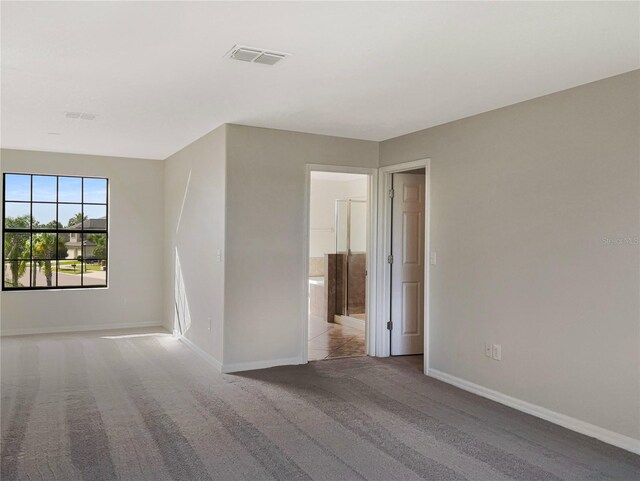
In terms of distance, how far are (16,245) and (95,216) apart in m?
1.05

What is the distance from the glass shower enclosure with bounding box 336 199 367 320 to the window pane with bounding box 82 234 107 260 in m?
3.42

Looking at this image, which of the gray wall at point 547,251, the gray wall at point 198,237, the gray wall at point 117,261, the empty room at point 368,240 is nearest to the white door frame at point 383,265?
the empty room at point 368,240

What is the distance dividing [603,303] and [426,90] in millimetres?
1899

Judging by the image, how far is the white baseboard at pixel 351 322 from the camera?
764 cm

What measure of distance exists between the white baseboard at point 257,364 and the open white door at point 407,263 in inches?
46.1

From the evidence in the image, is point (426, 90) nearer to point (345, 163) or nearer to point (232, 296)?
point (345, 163)

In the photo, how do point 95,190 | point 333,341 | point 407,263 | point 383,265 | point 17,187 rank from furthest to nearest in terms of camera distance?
point 95,190
point 17,187
point 333,341
point 407,263
point 383,265

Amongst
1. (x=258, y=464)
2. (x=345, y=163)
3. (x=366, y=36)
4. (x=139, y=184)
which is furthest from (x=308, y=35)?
(x=139, y=184)

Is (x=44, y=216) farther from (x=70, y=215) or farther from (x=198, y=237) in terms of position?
(x=198, y=237)

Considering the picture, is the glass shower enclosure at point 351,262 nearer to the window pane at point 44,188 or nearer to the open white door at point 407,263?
the open white door at point 407,263

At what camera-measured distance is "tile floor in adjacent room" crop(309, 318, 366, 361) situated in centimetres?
598

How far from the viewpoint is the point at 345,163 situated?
5703mm

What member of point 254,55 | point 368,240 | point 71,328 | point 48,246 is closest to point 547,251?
point 368,240

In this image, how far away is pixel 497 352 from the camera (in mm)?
4312
